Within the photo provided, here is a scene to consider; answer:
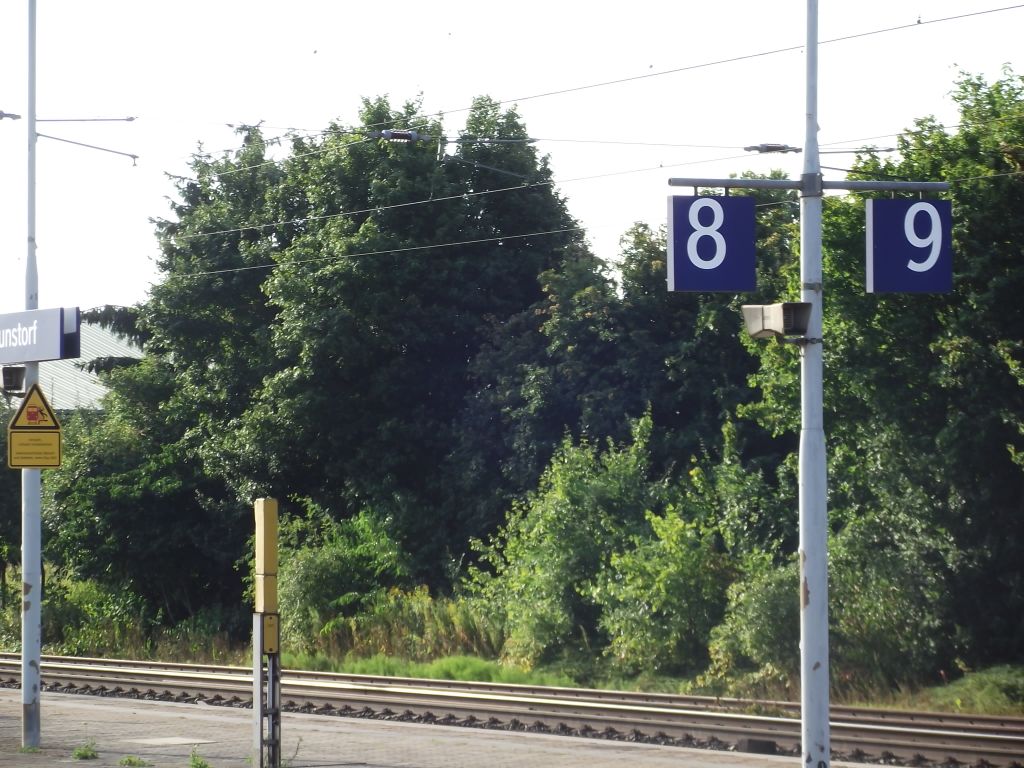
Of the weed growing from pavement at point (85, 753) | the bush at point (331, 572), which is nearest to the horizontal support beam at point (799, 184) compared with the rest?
the weed growing from pavement at point (85, 753)

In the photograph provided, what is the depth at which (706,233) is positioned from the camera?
437 inches

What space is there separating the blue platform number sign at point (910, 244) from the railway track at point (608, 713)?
17.9 feet

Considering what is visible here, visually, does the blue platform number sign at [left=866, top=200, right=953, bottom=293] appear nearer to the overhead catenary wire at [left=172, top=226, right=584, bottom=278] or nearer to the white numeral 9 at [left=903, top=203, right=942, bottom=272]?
the white numeral 9 at [left=903, top=203, right=942, bottom=272]

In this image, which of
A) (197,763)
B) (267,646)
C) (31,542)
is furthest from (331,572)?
(267,646)

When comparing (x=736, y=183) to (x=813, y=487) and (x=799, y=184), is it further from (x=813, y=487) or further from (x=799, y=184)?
(x=813, y=487)

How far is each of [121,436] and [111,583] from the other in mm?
4111

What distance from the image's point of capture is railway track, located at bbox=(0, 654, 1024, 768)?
47.5ft

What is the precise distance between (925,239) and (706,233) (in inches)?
74.2

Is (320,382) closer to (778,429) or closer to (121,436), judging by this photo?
(121,436)

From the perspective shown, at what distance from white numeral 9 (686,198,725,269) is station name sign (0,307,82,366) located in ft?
25.6

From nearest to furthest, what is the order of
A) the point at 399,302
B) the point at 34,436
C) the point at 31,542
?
the point at 34,436 → the point at 31,542 → the point at 399,302

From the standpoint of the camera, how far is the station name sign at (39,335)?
50.5 ft

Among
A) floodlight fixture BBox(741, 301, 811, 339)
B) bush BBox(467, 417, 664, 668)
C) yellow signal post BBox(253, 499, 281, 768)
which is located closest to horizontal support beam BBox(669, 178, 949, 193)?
floodlight fixture BBox(741, 301, 811, 339)

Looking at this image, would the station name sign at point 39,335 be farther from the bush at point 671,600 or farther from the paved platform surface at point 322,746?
the bush at point 671,600
